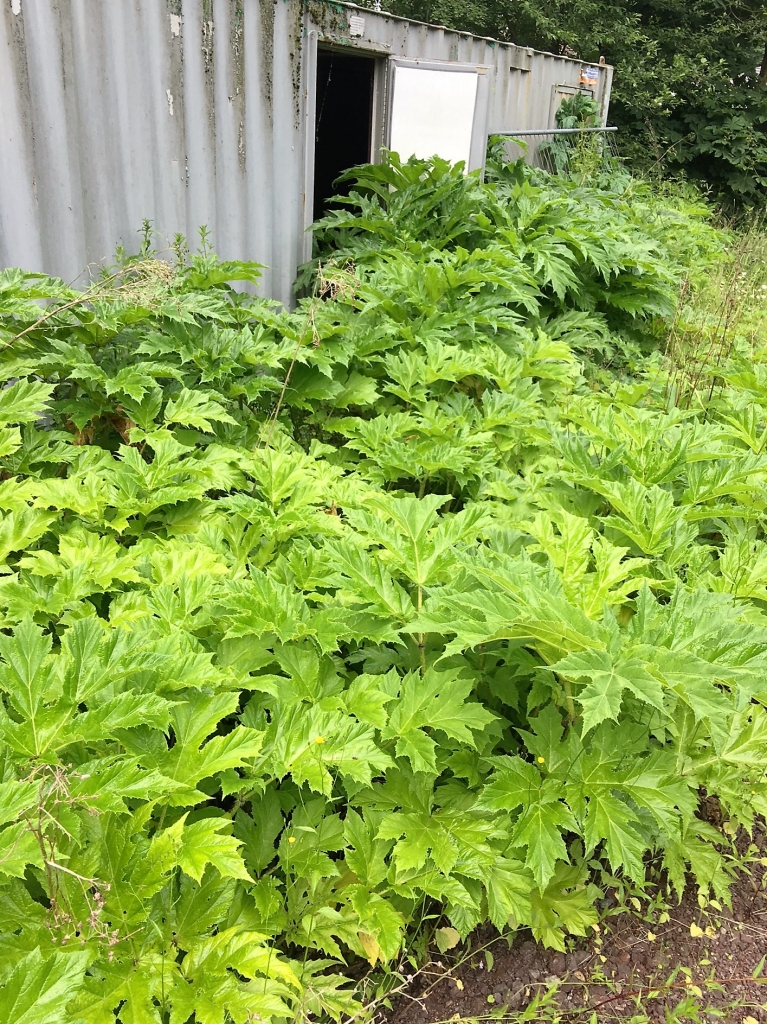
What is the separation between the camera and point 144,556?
2.69m

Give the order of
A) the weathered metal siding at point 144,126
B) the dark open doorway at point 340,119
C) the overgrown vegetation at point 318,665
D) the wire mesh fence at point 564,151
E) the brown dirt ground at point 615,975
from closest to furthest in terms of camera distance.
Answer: the overgrown vegetation at point 318,665 → the brown dirt ground at point 615,975 → the weathered metal siding at point 144,126 → the dark open doorway at point 340,119 → the wire mesh fence at point 564,151

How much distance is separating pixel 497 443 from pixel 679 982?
2559 mm

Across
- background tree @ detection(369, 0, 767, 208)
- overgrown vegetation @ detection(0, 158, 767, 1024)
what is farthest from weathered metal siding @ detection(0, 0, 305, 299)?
background tree @ detection(369, 0, 767, 208)

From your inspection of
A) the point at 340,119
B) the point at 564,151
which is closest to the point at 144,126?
the point at 340,119

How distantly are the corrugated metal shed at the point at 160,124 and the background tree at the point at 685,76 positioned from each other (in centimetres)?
1133

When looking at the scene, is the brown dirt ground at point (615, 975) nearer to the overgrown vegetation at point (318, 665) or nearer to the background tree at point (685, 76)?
the overgrown vegetation at point (318, 665)

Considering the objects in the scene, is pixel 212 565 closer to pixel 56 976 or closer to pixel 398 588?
pixel 398 588

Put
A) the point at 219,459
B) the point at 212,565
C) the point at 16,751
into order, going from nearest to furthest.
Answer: the point at 16,751 → the point at 212,565 → the point at 219,459

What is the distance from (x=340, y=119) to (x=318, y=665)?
28.3ft

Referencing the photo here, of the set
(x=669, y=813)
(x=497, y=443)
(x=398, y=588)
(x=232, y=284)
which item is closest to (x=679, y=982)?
(x=669, y=813)

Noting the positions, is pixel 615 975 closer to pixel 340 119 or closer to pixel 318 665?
pixel 318 665

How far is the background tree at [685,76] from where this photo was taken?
48.4 ft

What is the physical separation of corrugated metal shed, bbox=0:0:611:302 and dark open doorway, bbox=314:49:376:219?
2.40 meters

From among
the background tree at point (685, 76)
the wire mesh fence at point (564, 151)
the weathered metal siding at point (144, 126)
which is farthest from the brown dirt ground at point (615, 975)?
the background tree at point (685, 76)
